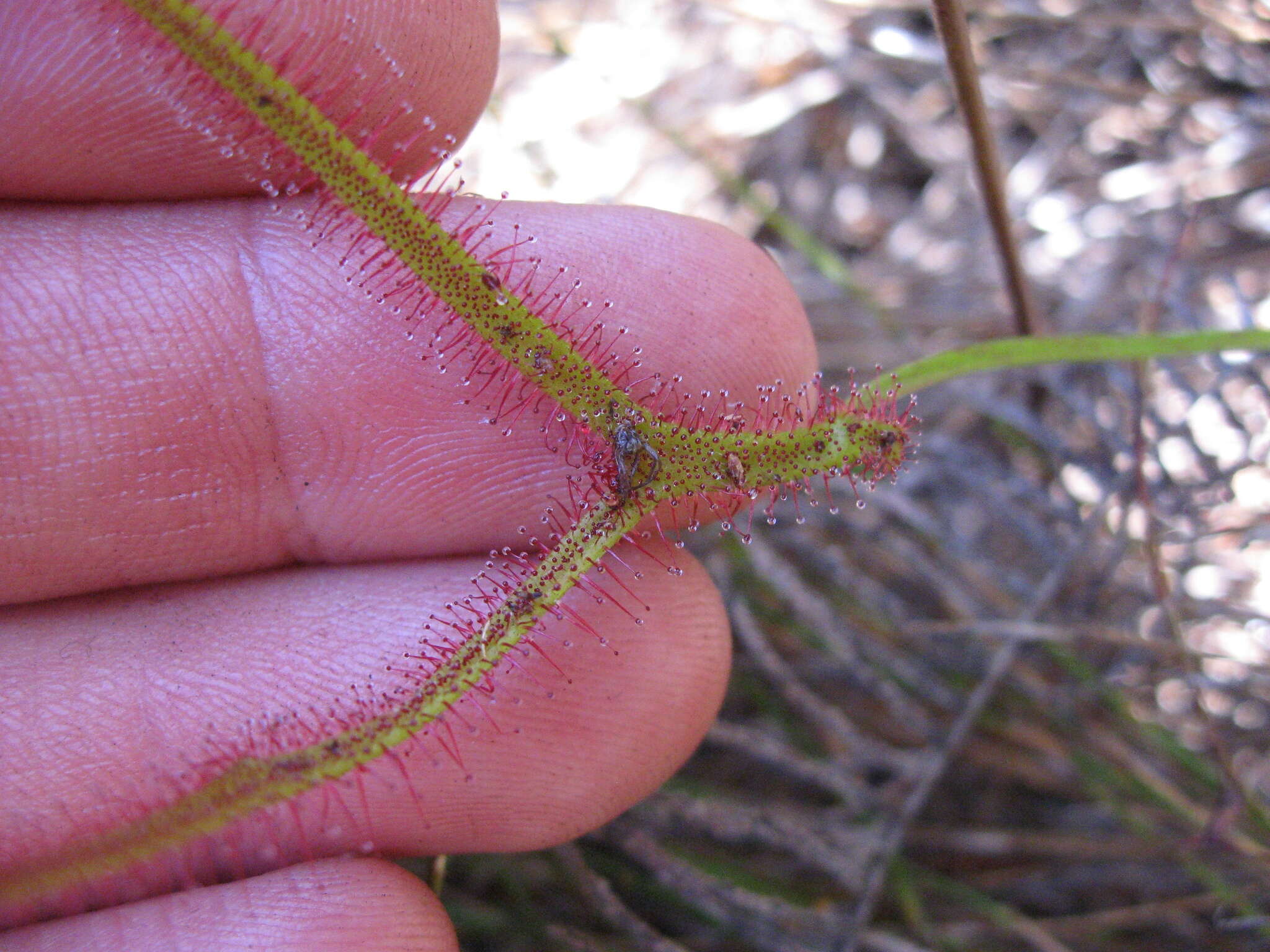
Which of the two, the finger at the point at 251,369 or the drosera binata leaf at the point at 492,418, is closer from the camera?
the drosera binata leaf at the point at 492,418

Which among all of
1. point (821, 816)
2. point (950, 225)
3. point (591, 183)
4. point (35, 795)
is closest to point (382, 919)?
point (35, 795)

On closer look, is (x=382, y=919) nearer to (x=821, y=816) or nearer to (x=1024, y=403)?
(x=821, y=816)

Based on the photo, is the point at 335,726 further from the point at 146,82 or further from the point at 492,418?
the point at 146,82

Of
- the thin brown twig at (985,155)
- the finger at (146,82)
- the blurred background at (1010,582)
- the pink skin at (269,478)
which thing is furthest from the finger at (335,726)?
the thin brown twig at (985,155)

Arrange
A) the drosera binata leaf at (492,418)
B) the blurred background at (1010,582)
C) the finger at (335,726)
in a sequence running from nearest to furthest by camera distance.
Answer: the drosera binata leaf at (492,418) < the finger at (335,726) < the blurred background at (1010,582)

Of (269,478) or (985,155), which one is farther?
(985,155)

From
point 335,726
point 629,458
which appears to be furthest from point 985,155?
point 335,726

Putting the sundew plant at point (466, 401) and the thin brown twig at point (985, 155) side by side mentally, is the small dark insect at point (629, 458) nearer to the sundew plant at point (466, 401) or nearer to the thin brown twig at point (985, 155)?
the sundew plant at point (466, 401)
